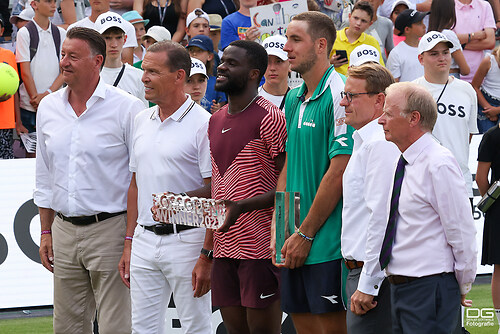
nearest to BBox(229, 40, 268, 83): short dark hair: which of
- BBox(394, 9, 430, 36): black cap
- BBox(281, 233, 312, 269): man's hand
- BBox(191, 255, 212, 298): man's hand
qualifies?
BBox(281, 233, 312, 269): man's hand

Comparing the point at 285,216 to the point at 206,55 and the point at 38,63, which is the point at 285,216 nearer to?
Answer: the point at 206,55

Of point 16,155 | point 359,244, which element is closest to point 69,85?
point 359,244

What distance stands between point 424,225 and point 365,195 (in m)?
0.44

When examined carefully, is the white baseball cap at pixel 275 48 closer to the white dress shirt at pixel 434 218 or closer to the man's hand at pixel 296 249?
the man's hand at pixel 296 249

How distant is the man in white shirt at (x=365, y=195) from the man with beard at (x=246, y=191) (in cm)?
72

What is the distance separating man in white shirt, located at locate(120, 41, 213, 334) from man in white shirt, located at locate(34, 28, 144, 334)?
234 millimetres

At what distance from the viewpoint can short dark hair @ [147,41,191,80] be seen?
5.92 m

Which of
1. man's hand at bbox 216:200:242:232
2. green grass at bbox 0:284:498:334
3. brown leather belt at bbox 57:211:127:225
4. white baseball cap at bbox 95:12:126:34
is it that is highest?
white baseball cap at bbox 95:12:126:34

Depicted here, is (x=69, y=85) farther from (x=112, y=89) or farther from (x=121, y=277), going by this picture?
(x=121, y=277)

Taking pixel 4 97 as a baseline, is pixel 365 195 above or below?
above

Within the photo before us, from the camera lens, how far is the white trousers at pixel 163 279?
5.73 m

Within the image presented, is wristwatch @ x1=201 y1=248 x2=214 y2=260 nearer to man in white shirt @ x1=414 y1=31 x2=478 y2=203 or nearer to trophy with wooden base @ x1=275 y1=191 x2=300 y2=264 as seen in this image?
trophy with wooden base @ x1=275 y1=191 x2=300 y2=264

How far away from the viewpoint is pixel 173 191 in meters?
5.81

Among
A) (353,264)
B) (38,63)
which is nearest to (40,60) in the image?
(38,63)
